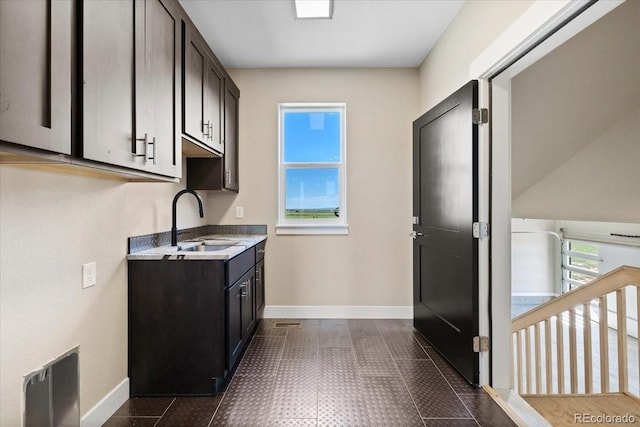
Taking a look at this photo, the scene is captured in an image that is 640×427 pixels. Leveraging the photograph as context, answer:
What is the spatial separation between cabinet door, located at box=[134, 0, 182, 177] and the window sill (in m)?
1.68

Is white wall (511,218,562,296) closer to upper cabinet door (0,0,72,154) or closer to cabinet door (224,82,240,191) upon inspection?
cabinet door (224,82,240,191)

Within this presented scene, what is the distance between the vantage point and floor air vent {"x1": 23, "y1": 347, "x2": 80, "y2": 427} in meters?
1.37

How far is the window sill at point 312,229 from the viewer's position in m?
3.55

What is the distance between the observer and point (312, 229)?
3557 mm

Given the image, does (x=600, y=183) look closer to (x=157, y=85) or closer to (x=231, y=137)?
(x=231, y=137)

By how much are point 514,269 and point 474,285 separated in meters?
2.83

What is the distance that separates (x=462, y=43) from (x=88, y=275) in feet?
9.67

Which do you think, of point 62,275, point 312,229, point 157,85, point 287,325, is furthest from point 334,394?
point 157,85

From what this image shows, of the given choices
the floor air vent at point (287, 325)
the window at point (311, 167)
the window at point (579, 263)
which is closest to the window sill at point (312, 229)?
the window at point (311, 167)

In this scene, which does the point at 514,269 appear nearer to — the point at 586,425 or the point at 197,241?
the point at 586,425

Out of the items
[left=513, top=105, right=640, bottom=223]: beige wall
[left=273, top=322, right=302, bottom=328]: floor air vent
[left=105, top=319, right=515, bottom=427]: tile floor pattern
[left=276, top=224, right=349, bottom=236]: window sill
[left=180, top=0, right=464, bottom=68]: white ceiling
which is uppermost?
[left=180, top=0, right=464, bottom=68]: white ceiling

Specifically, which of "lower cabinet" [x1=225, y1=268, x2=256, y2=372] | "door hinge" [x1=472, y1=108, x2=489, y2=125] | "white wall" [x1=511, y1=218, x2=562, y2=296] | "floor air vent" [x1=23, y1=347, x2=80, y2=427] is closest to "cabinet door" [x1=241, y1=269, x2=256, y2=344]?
"lower cabinet" [x1=225, y1=268, x2=256, y2=372]

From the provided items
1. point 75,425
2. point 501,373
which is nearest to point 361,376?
point 501,373

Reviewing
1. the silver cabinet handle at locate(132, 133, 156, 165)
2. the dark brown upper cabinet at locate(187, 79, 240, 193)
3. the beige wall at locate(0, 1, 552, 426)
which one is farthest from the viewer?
the dark brown upper cabinet at locate(187, 79, 240, 193)
